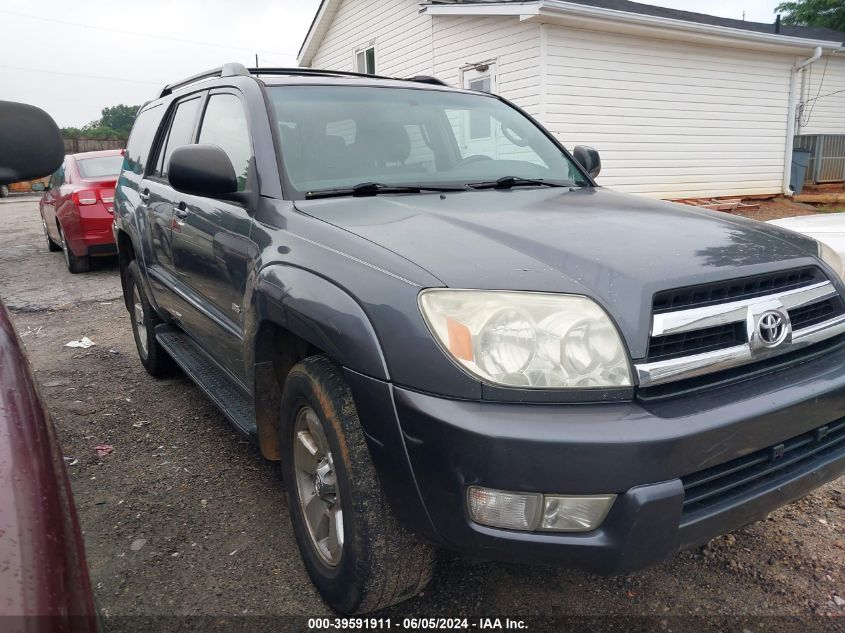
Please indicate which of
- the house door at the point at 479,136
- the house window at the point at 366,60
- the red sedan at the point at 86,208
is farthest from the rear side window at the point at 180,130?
the house window at the point at 366,60

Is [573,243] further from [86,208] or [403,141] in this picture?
[86,208]

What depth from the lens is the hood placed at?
69.3 inches

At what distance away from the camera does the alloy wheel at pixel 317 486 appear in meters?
2.15

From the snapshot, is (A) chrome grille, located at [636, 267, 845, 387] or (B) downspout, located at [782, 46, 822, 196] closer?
(A) chrome grille, located at [636, 267, 845, 387]

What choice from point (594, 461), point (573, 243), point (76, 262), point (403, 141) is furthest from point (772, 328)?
point (76, 262)

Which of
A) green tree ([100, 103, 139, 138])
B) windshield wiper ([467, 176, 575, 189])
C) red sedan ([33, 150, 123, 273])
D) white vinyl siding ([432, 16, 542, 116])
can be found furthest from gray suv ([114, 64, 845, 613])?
green tree ([100, 103, 139, 138])

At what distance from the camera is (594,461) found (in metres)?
1.58

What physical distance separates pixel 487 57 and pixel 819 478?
424 inches

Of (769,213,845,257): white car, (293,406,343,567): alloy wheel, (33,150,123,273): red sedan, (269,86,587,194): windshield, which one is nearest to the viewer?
(293,406,343,567): alloy wheel

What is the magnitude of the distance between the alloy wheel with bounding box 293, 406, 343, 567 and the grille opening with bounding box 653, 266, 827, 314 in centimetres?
110

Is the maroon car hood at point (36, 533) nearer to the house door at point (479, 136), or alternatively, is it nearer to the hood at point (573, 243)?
the hood at point (573, 243)

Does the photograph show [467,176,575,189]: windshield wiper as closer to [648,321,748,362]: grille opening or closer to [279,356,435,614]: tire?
[279,356,435,614]: tire

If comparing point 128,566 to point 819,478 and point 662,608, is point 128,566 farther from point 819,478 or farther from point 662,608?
point 819,478

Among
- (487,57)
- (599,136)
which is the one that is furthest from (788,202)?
(487,57)
